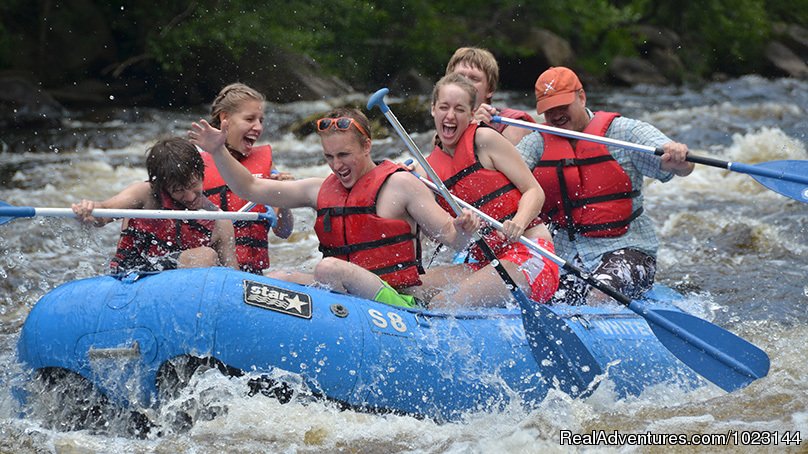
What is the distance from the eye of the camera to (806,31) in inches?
936

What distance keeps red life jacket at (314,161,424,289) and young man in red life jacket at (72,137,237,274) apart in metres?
0.56

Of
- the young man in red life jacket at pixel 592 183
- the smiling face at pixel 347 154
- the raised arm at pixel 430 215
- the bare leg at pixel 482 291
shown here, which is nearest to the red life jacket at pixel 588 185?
the young man in red life jacket at pixel 592 183

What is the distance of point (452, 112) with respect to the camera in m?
4.25

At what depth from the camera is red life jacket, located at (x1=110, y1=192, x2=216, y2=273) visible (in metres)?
4.26

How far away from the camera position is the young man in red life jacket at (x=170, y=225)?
4.14 meters

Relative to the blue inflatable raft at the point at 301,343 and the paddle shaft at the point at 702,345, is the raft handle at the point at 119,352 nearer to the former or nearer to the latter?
Answer: the blue inflatable raft at the point at 301,343

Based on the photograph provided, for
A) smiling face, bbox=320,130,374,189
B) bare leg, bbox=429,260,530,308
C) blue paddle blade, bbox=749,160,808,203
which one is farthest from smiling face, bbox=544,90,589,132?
smiling face, bbox=320,130,374,189

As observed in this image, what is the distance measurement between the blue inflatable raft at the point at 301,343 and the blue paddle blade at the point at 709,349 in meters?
0.33

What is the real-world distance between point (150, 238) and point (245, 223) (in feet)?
1.56

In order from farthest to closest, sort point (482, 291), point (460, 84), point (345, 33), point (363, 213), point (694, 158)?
1. point (345, 33)
2. point (694, 158)
3. point (460, 84)
4. point (482, 291)
5. point (363, 213)

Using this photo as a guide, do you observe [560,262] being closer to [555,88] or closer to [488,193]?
[488,193]

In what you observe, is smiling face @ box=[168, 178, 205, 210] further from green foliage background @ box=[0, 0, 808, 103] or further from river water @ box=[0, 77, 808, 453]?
green foliage background @ box=[0, 0, 808, 103]

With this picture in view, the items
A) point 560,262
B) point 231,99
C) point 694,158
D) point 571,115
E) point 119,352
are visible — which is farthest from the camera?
point 571,115

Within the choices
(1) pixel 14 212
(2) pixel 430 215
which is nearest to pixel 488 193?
(2) pixel 430 215
